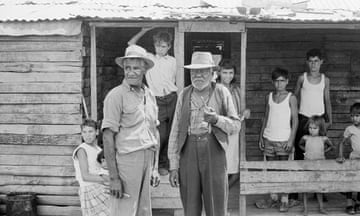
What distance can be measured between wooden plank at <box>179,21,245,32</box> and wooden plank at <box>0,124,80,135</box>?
1945 mm

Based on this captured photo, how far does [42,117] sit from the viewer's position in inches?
264

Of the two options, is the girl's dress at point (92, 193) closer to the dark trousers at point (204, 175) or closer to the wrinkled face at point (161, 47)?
the dark trousers at point (204, 175)

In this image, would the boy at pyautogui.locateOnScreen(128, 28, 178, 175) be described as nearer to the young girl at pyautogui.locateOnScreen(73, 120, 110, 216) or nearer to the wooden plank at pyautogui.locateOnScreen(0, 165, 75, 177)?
the young girl at pyautogui.locateOnScreen(73, 120, 110, 216)

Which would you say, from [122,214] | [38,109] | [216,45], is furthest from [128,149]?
[216,45]

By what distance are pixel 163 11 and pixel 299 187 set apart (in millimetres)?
3014

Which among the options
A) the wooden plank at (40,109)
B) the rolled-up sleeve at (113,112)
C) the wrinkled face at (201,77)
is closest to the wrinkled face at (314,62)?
the wrinkled face at (201,77)

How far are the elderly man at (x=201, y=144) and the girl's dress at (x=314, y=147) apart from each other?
90.4 inches

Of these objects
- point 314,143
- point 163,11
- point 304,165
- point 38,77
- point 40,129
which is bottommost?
point 304,165

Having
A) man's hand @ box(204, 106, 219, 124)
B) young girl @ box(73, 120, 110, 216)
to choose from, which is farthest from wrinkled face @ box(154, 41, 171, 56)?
man's hand @ box(204, 106, 219, 124)

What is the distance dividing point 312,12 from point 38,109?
3957mm

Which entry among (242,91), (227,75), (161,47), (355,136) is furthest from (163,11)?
(355,136)

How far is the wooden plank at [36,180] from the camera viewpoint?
675cm

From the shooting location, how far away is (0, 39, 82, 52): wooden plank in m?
6.61

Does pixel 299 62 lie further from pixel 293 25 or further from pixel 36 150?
pixel 36 150
